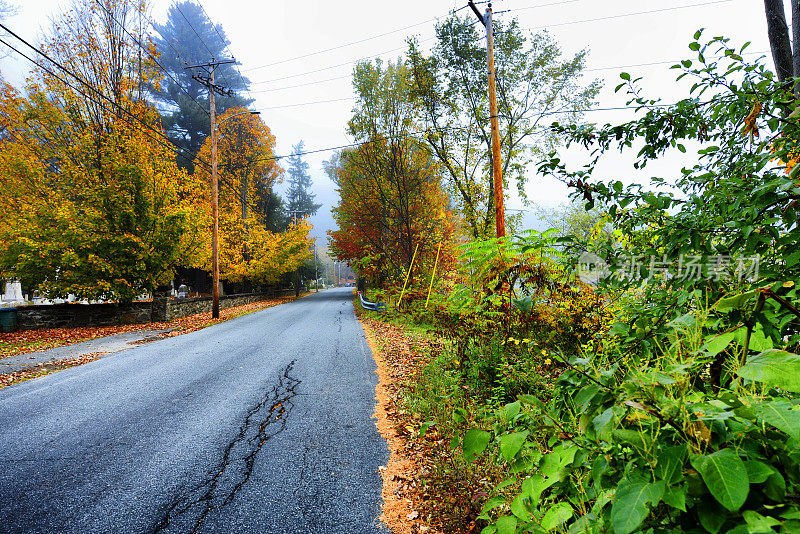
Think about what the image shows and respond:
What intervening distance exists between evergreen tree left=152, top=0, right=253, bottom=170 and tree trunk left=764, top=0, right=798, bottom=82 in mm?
32640

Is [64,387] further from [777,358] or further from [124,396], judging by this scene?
[777,358]

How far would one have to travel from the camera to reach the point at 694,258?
1.66 meters

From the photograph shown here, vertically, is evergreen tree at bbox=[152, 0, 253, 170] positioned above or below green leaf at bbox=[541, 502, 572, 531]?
above

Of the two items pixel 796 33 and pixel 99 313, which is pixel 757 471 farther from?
pixel 99 313

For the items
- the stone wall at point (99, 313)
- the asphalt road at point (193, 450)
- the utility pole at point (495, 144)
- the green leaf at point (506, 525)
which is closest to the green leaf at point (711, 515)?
the green leaf at point (506, 525)

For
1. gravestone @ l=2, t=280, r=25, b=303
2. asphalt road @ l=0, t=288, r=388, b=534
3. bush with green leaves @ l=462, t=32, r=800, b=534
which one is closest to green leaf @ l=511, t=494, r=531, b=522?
bush with green leaves @ l=462, t=32, r=800, b=534

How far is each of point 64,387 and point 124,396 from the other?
5.20ft

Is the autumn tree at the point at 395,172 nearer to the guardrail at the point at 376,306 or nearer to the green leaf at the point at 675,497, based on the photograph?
the guardrail at the point at 376,306

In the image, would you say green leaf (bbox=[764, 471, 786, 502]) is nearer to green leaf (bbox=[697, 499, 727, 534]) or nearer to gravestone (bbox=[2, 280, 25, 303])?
green leaf (bbox=[697, 499, 727, 534])

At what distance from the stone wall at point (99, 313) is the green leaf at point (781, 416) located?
17931mm

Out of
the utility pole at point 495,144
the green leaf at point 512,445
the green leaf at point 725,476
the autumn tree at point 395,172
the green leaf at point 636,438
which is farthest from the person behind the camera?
the autumn tree at point 395,172

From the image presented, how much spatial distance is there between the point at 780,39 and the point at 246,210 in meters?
27.4

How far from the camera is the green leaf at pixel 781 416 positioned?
0.72 metres

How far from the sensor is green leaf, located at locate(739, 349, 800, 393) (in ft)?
2.53
